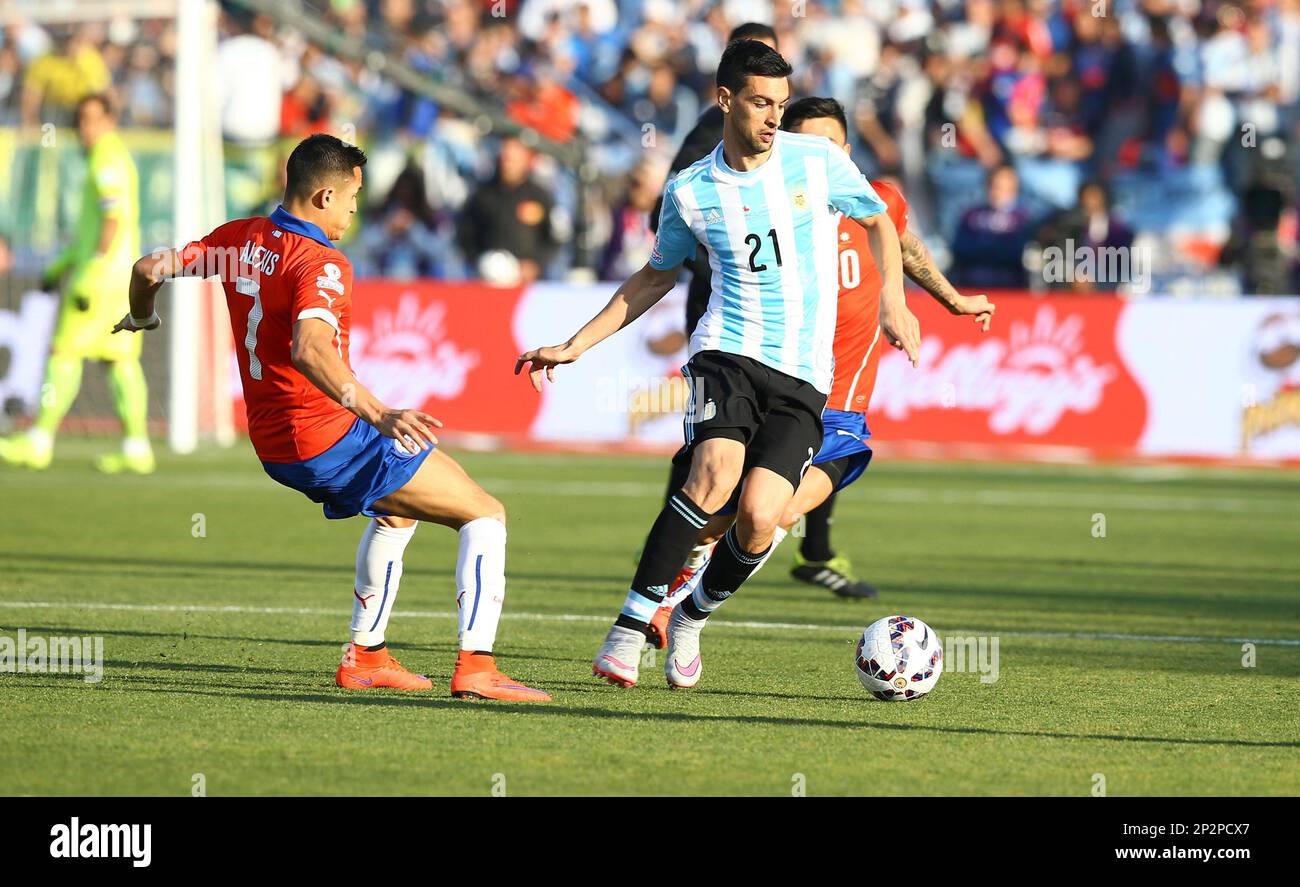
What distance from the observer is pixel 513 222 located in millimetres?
20156

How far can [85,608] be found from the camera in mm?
8812

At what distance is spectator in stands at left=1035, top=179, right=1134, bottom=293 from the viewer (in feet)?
62.1

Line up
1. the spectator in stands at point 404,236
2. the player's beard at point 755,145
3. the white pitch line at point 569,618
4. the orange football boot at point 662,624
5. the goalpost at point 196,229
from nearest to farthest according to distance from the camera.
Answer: the player's beard at point 755,145
the orange football boot at point 662,624
the white pitch line at point 569,618
the goalpost at point 196,229
the spectator in stands at point 404,236

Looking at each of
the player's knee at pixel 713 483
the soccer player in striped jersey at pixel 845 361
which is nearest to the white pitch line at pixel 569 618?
the soccer player in striped jersey at pixel 845 361

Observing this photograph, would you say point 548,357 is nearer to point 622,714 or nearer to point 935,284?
point 622,714

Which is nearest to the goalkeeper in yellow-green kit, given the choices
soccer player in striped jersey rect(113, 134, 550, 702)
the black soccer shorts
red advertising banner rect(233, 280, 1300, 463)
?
red advertising banner rect(233, 280, 1300, 463)

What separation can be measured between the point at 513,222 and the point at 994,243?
16.0ft

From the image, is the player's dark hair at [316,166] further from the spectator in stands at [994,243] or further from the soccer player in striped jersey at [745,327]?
the spectator in stands at [994,243]

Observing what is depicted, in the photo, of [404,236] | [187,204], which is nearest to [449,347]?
[187,204]

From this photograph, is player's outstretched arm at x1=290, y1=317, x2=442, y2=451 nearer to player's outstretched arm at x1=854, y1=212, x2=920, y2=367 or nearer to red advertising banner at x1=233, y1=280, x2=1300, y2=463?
player's outstretched arm at x1=854, y1=212, x2=920, y2=367

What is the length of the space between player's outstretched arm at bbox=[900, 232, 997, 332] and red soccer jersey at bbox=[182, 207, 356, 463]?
2426 millimetres

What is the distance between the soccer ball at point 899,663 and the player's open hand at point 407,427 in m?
1.84

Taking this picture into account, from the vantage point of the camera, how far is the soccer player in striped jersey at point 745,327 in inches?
264

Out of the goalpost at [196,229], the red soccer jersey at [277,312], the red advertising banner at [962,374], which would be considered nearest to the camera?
the red soccer jersey at [277,312]
